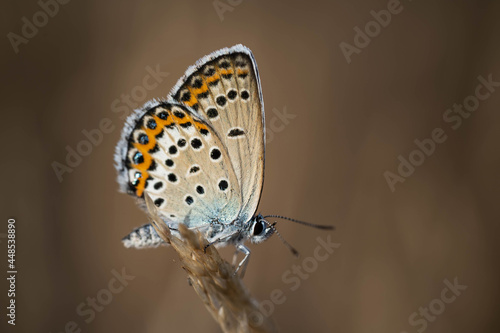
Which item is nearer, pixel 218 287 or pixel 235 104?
pixel 218 287

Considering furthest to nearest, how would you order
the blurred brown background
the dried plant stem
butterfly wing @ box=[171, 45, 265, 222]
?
the blurred brown background
butterfly wing @ box=[171, 45, 265, 222]
the dried plant stem

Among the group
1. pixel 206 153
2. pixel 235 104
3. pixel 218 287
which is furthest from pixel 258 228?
pixel 218 287

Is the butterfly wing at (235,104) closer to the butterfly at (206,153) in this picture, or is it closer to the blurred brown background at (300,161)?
the butterfly at (206,153)

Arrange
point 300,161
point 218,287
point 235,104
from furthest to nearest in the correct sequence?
point 300,161, point 235,104, point 218,287

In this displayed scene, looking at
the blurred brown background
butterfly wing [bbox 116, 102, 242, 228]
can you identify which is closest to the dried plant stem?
butterfly wing [bbox 116, 102, 242, 228]

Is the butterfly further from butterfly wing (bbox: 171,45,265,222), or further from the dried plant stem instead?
the dried plant stem

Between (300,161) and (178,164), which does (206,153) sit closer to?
(178,164)

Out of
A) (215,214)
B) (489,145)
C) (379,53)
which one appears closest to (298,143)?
(379,53)
